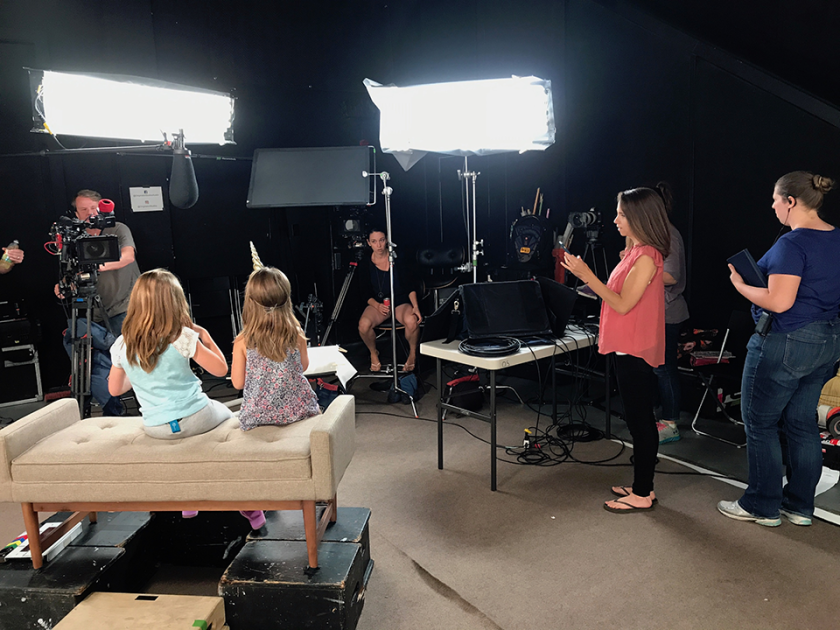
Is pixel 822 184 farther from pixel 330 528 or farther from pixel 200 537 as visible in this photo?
pixel 200 537

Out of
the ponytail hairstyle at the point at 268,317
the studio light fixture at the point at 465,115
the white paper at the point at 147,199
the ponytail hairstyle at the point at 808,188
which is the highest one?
the studio light fixture at the point at 465,115

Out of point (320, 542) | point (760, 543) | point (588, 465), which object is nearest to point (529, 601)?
point (320, 542)

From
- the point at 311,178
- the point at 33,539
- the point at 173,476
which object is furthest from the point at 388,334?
the point at 33,539

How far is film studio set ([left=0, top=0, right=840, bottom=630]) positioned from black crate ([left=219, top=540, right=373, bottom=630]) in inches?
0.4

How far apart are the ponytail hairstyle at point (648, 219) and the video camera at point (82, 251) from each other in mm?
2962

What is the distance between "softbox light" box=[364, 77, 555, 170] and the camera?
4.05m

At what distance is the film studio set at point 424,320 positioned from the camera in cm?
224

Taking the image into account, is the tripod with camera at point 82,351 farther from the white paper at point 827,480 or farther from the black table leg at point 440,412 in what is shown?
the white paper at point 827,480

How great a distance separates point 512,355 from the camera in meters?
3.15

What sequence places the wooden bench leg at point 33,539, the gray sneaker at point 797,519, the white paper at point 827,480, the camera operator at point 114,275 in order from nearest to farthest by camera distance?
the wooden bench leg at point 33,539
the gray sneaker at point 797,519
the white paper at point 827,480
the camera operator at point 114,275

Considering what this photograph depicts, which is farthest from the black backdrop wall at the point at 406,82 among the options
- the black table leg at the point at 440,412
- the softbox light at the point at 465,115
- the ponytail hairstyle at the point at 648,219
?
the black table leg at the point at 440,412

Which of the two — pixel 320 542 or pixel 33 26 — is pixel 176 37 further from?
pixel 320 542

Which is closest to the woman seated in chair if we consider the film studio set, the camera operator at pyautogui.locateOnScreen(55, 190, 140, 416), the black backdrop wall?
the film studio set

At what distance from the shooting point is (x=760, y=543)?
2637 mm
